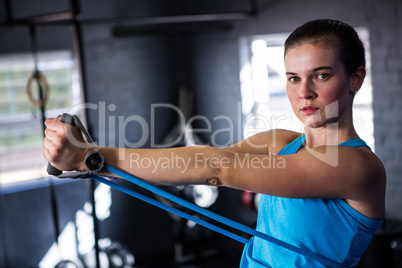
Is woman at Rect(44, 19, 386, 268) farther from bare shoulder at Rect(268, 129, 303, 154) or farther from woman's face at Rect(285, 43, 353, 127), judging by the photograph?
bare shoulder at Rect(268, 129, 303, 154)

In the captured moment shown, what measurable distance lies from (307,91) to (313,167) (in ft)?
0.61

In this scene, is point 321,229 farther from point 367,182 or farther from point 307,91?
point 307,91

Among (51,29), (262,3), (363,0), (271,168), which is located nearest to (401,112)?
(363,0)

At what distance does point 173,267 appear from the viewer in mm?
5777

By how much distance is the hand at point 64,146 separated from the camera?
1061 mm

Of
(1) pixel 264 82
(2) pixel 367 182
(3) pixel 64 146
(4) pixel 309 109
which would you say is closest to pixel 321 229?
(2) pixel 367 182

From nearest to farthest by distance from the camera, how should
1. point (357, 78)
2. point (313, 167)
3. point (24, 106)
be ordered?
point (313, 167) → point (357, 78) → point (24, 106)

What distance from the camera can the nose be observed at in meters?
1.12

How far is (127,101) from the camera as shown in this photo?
20.1 feet

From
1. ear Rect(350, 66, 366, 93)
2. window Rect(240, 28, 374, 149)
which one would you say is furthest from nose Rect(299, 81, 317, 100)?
window Rect(240, 28, 374, 149)

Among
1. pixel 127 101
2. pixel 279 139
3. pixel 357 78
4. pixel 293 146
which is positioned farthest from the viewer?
pixel 127 101

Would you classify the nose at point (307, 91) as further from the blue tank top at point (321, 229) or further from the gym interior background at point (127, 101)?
the gym interior background at point (127, 101)

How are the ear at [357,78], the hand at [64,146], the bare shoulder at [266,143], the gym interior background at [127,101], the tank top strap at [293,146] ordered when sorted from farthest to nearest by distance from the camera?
1. the gym interior background at [127,101]
2. the bare shoulder at [266,143]
3. the tank top strap at [293,146]
4. the ear at [357,78]
5. the hand at [64,146]

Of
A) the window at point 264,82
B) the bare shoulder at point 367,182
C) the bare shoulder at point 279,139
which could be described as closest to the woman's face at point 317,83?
the bare shoulder at point 367,182
